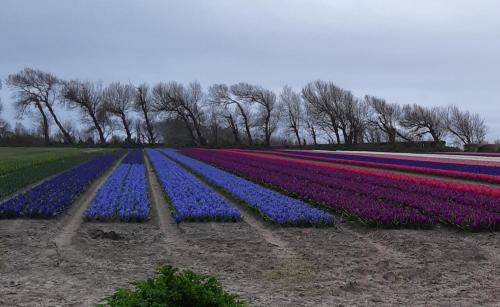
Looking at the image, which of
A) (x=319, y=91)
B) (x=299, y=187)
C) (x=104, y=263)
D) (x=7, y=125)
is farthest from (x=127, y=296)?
(x=7, y=125)

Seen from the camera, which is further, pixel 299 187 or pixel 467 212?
pixel 299 187

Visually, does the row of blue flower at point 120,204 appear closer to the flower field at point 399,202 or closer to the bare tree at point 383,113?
the flower field at point 399,202

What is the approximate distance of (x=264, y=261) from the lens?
7.93 metres

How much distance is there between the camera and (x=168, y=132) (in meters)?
92.7

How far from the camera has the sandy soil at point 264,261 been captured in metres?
6.30

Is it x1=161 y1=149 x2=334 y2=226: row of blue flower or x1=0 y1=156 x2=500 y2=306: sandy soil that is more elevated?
x1=161 y1=149 x2=334 y2=226: row of blue flower

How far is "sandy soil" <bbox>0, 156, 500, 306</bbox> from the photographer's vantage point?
6.30m

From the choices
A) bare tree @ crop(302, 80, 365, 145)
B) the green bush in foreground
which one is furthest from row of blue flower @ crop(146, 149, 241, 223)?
bare tree @ crop(302, 80, 365, 145)

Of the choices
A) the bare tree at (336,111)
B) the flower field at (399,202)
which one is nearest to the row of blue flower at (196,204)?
the flower field at (399,202)

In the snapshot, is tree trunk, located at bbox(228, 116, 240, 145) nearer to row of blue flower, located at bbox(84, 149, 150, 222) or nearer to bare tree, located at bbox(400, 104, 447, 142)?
bare tree, located at bbox(400, 104, 447, 142)

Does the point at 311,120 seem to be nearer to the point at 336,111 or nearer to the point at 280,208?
the point at 336,111

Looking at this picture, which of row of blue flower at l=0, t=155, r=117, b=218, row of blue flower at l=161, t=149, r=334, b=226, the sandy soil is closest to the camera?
the sandy soil

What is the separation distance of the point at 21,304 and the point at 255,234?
5010 mm

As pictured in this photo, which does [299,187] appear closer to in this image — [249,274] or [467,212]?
[467,212]
